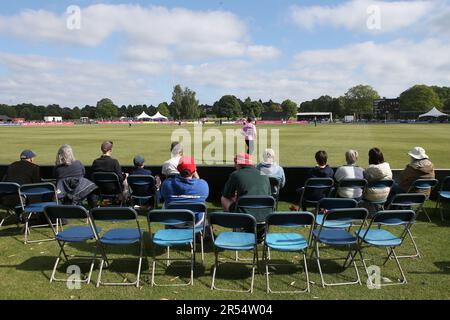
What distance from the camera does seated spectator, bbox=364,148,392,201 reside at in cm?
632

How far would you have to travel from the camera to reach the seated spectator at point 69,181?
6598 mm

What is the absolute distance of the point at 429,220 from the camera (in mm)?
6656

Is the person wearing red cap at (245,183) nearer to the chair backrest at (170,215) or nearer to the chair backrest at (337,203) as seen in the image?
Answer: the chair backrest at (337,203)

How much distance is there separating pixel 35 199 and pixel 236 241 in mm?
3963

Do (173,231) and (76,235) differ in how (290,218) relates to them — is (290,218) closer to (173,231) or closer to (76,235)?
(173,231)

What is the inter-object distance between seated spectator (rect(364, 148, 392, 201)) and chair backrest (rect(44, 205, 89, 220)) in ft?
15.0

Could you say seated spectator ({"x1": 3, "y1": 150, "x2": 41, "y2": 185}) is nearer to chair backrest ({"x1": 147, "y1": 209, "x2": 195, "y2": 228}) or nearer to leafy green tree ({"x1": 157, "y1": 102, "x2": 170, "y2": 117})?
chair backrest ({"x1": 147, "y1": 209, "x2": 195, "y2": 228})

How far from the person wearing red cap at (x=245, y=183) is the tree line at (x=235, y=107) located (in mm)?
119422

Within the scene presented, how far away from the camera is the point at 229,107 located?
14000cm

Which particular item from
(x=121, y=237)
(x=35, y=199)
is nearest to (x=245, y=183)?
(x=121, y=237)

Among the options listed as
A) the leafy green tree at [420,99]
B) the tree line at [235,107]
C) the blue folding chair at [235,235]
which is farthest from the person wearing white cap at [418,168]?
the leafy green tree at [420,99]

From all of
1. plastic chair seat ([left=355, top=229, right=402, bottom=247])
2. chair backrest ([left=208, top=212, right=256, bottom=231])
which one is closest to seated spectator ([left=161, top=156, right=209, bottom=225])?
chair backrest ([left=208, top=212, right=256, bottom=231])
